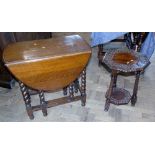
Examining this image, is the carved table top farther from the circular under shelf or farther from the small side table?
the circular under shelf

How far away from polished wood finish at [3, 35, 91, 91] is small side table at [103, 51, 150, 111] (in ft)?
0.86

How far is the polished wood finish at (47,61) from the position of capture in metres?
1.61

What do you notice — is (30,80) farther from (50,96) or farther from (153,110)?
(153,110)

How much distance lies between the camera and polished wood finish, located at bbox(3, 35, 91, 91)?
161 centimetres

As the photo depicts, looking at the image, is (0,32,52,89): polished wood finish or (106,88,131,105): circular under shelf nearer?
(106,88,131,105): circular under shelf

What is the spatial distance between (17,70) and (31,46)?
1.05 ft

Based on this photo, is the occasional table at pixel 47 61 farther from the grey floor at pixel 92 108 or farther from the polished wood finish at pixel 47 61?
the grey floor at pixel 92 108

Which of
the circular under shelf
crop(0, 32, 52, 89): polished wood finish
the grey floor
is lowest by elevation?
the grey floor

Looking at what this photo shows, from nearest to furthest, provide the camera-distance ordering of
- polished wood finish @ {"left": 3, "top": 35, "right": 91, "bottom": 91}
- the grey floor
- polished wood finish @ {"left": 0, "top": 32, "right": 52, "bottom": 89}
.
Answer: polished wood finish @ {"left": 3, "top": 35, "right": 91, "bottom": 91}
the grey floor
polished wood finish @ {"left": 0, "top": 32, "right": 52, "bottom": 89}

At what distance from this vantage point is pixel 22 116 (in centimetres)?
211

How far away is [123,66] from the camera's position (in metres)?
1.77

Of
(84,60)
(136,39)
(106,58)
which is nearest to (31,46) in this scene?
(84,60)

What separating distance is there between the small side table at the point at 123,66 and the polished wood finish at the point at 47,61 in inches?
10.3

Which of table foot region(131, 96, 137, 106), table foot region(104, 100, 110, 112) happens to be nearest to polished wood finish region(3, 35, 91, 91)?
table foot region(104, 100, 110, 112)
